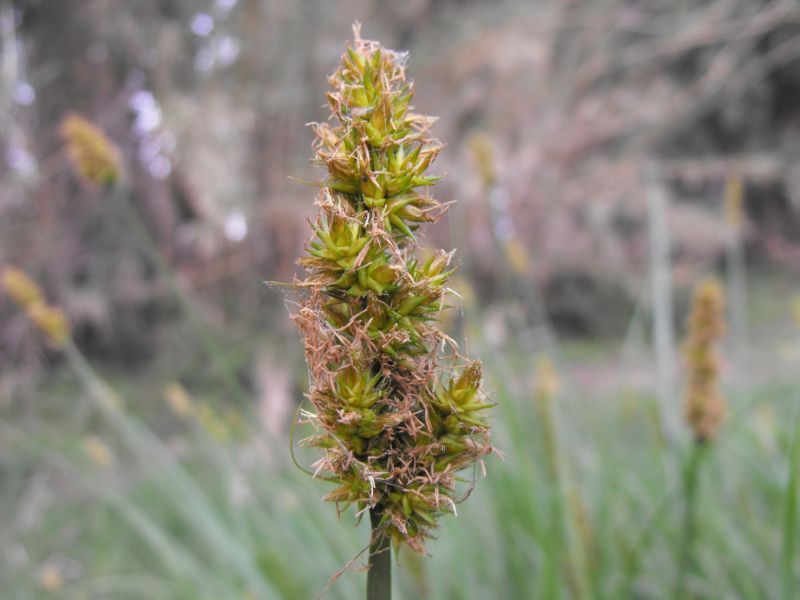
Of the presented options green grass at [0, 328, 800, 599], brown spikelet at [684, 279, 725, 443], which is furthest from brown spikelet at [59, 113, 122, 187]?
brown spikelet at [684, 279, 725, 443]

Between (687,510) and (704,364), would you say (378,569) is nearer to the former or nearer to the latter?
(687,510)

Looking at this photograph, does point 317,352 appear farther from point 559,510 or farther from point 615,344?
point 615,344

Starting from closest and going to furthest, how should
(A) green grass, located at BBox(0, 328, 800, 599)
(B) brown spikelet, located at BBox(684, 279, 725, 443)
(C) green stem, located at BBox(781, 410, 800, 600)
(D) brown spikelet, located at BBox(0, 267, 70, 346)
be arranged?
(C) green stem, located at BBox(781, 410, 800, 600) → (B) brown spikelet, located at BBox(684, 279, 725, 443) → (A) green grass, located at BBox(0, 328, 800, 599) → (D) brown spikelet, located at BBox(0, 267, 70, 346)

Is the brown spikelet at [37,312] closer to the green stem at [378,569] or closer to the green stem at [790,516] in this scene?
the green stem at [378,569]

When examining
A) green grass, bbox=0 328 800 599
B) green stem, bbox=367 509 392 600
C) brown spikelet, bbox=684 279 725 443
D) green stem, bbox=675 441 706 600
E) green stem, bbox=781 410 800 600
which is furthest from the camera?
green grass, bbox=0 328 800 599

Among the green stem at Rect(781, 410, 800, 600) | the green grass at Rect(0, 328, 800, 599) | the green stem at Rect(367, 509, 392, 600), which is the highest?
the green grass at Rect(0, 328, 800, 599)

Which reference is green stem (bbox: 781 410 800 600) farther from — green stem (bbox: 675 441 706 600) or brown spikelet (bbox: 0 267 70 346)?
brown spikelet (bbox: 0 267 70 346)

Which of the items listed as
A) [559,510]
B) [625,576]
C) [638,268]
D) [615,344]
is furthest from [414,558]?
[638,268]
